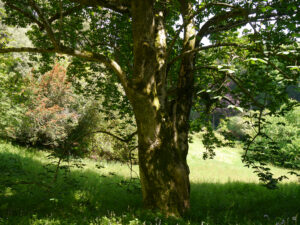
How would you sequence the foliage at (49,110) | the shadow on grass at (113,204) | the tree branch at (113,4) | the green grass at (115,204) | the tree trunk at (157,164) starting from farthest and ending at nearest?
the foliage at (49,110), the tree branch at (113,4), the tree trunk at (157,164), the shadow on grass at (113,204), the green grass at (115,204)

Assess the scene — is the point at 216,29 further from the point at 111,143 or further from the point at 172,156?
the point at 111,143

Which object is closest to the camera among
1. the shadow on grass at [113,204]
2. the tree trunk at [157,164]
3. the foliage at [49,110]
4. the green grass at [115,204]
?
the green grass at [115,204]

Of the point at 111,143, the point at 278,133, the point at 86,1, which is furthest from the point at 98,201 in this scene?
the point at 278,133

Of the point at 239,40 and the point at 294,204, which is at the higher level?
the point at 239,40

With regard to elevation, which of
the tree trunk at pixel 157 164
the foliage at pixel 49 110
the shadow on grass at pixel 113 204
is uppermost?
the foliage at pixel 49 110

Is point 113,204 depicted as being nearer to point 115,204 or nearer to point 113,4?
point 115,204

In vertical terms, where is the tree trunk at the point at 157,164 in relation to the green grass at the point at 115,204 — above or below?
above

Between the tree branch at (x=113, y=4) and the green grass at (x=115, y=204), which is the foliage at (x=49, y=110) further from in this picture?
the tree branch at (x=113, y=4)

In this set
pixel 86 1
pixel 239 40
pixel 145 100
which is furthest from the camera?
pixel 239 40

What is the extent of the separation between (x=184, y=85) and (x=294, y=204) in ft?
16.4

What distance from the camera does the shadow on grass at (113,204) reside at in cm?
430

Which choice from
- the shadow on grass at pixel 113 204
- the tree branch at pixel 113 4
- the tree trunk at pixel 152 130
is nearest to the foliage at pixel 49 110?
the shadow on grass at pixel 113 204

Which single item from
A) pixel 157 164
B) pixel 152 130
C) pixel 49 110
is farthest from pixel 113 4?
pixel 49 110

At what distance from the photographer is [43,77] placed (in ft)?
53.2
